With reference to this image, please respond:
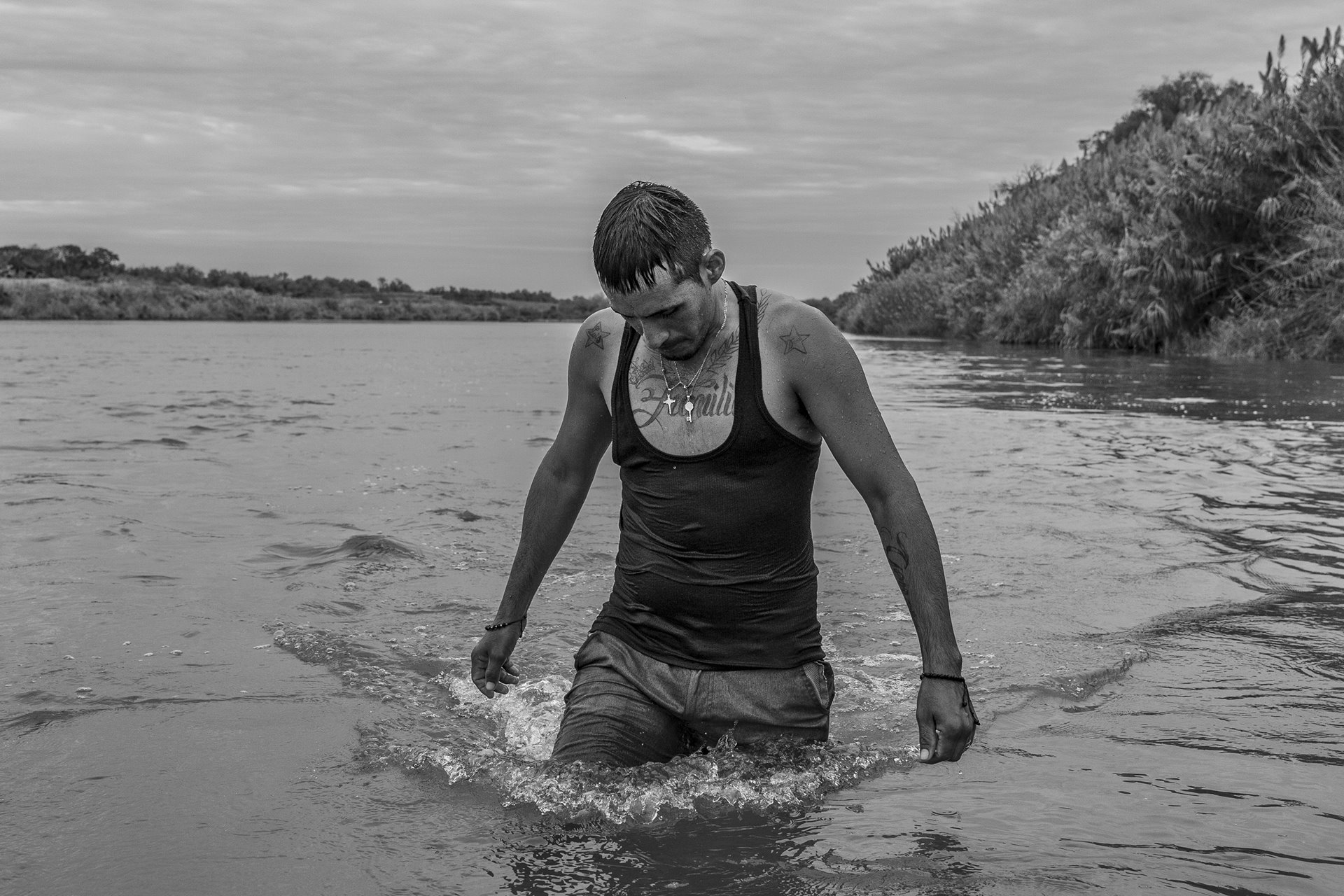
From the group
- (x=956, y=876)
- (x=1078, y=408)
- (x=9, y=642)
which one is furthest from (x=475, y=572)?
(x=1078, y=408)

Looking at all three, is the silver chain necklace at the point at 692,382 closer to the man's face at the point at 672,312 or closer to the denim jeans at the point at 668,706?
the man's face at the point at 672,312

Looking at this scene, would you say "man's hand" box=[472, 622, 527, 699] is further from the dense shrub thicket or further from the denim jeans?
the dense shrub thicket

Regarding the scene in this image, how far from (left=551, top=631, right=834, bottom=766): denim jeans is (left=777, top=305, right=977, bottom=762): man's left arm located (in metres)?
0.43

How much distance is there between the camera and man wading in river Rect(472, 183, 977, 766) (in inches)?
127

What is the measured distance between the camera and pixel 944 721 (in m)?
3.03

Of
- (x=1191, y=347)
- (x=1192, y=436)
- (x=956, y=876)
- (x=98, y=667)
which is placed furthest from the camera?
(x=1191, y=347)

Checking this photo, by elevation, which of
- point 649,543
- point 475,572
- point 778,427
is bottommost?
point 475,572

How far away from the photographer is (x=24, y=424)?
→ 13.4m

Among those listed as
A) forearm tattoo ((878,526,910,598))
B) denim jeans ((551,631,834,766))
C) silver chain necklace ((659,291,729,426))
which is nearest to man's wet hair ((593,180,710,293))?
silver chain necklace ((659,291,729,426))

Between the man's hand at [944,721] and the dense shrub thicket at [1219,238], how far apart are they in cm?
1963

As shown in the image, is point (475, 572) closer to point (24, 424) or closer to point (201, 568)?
point (201, 568)

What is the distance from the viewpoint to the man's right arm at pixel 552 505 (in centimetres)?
369

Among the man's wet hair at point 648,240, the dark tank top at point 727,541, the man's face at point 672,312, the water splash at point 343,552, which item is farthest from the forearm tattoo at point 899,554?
the water splash at point 343,552

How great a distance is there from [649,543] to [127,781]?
1.55 meters
